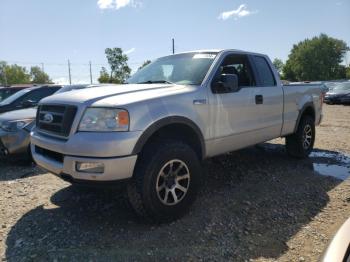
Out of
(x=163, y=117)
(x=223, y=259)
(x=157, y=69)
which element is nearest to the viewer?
(x=223, y=259)

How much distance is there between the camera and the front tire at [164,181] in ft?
11.5

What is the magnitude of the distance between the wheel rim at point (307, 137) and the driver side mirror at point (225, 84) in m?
2.86

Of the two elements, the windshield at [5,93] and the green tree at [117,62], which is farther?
the green tree at [117,62]

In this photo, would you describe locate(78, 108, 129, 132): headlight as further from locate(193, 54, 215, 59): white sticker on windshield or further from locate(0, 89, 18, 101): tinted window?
locate(0, 89, 18, 101): tinted window

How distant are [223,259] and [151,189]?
3.09ft

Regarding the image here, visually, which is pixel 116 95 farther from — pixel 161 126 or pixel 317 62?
pixel 317 62

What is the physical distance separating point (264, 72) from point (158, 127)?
2.71 meters

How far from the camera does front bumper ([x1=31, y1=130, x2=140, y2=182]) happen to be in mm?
3297

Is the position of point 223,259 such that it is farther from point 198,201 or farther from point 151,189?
point 198,201

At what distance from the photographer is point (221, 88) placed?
4.38m

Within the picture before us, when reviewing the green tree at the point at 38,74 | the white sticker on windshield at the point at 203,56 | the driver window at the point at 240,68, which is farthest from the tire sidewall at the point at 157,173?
the green tree at the point at 38,74

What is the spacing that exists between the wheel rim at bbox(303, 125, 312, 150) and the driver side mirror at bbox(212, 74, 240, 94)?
286 cm

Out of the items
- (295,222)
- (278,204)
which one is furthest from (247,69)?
(295,222)

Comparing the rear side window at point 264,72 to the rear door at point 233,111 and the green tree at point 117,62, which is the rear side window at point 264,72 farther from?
the green tree at point 117,62
